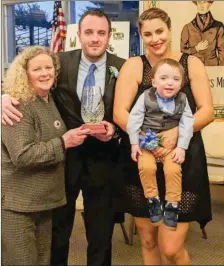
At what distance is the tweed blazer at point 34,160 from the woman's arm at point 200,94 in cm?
47

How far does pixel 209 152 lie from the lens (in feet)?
4.89

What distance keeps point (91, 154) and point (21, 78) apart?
361 mm

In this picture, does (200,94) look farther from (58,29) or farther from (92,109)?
(58,29)

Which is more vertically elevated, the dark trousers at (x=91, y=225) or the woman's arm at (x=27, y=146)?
the woman's arm at (x=27, y=146)

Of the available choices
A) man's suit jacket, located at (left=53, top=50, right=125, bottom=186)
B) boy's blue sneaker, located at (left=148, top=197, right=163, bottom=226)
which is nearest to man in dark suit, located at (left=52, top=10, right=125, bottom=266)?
man's suit jacket, located at (left=53, top=50, right=125, bottom=186)

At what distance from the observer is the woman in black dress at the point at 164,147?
138 cm

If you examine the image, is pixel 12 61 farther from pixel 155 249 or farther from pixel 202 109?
pixel 155 249

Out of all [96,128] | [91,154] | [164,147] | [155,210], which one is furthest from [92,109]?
[155,210]

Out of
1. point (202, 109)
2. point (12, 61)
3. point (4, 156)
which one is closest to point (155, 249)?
point (202, 109)

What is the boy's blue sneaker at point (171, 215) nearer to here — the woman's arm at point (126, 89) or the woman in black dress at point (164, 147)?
the woman in black dress at point (164, 147)

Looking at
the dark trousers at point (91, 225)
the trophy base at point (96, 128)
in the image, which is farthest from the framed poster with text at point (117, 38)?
the dark trousers at point (91, 225)

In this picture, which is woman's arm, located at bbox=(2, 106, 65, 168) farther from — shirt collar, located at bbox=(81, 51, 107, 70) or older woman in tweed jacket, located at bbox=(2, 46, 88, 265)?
shirt collar, located at bbox=(81, 51, 107, 70)

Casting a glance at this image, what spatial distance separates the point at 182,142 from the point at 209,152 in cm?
17

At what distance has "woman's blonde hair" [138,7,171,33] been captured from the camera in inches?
54.3
